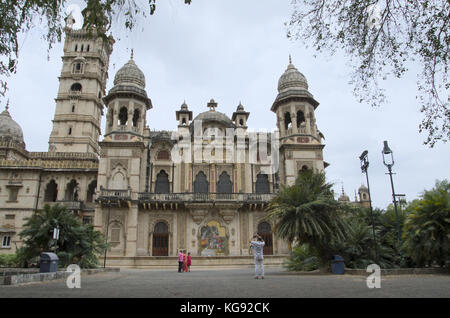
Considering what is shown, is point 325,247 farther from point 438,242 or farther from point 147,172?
point 147,172

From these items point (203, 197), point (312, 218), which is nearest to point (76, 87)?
point (203, 197)

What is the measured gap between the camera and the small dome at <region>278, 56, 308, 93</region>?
115 feet

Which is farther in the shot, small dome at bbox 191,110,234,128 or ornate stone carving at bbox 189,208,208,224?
small dome at bbox 191,110,234,128

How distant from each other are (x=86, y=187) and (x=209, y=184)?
12174 millimetres

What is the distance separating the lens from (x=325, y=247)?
1556cm

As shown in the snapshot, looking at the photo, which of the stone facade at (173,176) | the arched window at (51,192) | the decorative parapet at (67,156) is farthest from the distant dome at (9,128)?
the arched window at (51,192)

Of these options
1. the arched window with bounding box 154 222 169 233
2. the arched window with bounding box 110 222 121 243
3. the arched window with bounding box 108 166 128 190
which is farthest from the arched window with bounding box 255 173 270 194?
the arched window with bounding box 110 222 121 243

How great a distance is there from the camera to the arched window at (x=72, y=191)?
113ft

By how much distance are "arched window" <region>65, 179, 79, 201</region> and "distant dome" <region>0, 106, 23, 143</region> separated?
1172 centimetres

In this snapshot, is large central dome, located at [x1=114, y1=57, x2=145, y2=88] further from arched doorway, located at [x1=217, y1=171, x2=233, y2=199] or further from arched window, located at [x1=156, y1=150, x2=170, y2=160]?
arched doorway, located at [x1=217, y1=171, x2=233, y2=199]

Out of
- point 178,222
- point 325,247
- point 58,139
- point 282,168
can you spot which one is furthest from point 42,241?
point 58,139

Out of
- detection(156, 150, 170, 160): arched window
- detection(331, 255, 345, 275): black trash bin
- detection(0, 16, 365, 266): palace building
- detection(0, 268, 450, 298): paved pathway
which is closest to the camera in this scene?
detection(0, 268, 450, 298): paved pathway

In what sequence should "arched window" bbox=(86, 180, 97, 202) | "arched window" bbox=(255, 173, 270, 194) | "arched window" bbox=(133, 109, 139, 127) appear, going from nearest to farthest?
"arched window" bbox=(255, 173, 270, 194)
"arched window" bbox=(133, 109, 139, 127)
"arched window" bbox=(86, 180, 97, 202)

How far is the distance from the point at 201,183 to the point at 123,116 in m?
10.2
